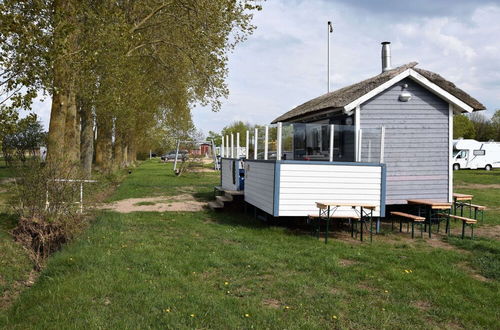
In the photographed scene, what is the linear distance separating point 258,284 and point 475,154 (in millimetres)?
39963

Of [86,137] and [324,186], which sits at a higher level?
[86,137]

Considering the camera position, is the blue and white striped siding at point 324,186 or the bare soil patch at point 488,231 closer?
the blue and white striped siding at point 324,186

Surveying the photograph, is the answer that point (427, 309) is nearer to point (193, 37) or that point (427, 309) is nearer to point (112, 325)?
point (112, 325)

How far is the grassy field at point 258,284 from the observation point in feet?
15.8

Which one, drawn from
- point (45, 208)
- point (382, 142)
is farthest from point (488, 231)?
point (45, 208)

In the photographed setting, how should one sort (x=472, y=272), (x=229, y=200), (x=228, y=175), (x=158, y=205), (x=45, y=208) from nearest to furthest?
(x=472, y=272) → (x=45, y=208) → (x=229, y=200) → (x=158, y=205) → (x=228, y=175)

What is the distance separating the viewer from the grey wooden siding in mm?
11320

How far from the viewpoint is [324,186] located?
32.2 feet

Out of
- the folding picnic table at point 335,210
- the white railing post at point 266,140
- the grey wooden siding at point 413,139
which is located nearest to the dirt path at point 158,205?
the white railing post at point 266,140

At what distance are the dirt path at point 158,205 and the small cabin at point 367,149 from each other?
2.78 metres

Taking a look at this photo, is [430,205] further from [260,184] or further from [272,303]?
[272,303]

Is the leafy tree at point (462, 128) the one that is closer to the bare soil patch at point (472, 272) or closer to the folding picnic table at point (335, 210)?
the folding picnic table at point (335, 210)

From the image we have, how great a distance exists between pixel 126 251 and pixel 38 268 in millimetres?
1436

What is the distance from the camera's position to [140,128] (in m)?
33.9
